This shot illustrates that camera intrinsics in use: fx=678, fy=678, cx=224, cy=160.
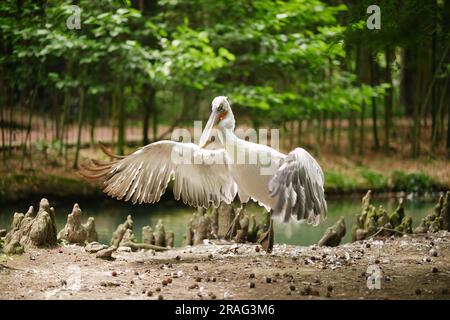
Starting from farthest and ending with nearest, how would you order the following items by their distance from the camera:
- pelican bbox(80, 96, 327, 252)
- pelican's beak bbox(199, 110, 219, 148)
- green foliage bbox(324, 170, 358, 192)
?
1. green foliage bbox(324, 170, 358, 192)
2. pelican bbox(80, 96, 327, 252)
3. pelican's beak bbox(199, 110, 219, 148)

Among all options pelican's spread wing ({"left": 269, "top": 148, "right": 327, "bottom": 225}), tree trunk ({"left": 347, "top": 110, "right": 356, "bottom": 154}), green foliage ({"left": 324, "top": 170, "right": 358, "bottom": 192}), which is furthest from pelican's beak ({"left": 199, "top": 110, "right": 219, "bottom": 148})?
tree trunk ({"left": 347, "top": 110, "right": 356, "bottom": 154})

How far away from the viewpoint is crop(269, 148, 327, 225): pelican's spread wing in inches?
228

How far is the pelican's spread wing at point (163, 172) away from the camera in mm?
6703

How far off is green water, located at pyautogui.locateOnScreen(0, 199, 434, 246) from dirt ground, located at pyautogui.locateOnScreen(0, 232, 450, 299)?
3030 millimetres

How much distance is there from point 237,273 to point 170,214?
707 centimetres

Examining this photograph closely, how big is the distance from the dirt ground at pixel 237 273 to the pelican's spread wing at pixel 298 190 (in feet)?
1.75

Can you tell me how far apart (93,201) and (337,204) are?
16.1ft

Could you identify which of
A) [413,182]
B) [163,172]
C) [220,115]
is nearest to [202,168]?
[163,172]

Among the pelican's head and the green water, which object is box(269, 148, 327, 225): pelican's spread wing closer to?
the pelican's head

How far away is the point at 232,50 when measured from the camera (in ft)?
50.3

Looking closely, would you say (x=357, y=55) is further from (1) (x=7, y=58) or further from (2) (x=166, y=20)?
(1) (x=7, y=58)

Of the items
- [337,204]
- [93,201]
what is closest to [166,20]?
[93,201]

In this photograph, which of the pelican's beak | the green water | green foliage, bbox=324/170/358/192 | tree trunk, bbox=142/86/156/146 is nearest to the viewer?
the pelican's beak

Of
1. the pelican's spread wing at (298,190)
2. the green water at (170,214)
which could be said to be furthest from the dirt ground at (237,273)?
the green water at (170,214)
